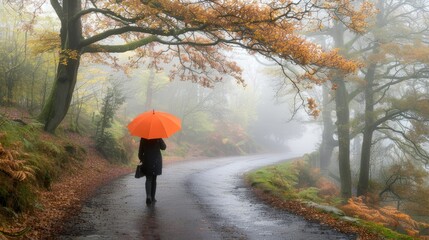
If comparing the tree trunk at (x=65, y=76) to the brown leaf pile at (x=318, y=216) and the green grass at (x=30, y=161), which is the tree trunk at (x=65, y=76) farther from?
the brown leaf pile at (x=318, y=216)

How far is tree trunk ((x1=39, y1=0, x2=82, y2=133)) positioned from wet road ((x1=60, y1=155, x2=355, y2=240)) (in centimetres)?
466

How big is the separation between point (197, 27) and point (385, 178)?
12.2 meters

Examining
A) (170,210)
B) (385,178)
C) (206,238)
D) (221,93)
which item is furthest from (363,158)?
(221,93)

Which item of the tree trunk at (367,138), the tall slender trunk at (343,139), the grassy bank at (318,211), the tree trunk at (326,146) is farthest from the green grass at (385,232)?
the tree trunk at (326,146)

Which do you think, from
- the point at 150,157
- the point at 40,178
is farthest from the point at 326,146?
the point at 40,178

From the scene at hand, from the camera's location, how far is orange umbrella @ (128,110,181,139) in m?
8.27

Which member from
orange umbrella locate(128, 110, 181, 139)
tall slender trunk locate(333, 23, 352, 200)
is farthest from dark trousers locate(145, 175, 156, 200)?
tall slender trunk locate(333, 23, 352, 200)

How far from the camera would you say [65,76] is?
1416 cm

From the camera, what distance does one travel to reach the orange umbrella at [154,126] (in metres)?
8.27

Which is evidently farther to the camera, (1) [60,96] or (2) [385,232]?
(1) [60,96]

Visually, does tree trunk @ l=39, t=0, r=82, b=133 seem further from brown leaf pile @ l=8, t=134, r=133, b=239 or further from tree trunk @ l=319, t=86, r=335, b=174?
tree trunk @ l=319, t=86, r=335, b=174

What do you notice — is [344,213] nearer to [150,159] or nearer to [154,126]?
[150,159]

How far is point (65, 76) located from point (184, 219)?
9.27m

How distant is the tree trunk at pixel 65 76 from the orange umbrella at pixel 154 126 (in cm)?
690
